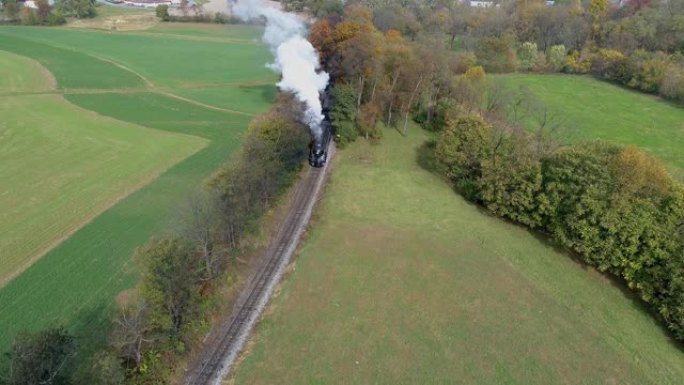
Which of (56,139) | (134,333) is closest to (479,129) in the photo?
(134,333)

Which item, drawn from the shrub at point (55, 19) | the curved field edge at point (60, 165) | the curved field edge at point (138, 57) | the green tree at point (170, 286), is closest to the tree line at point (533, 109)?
the curved field edge at point (60, 165)

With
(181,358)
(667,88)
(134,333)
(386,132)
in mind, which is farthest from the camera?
(667,88)

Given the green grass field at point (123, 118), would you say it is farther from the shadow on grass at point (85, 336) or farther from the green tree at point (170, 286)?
the green tree at point (170, 286)

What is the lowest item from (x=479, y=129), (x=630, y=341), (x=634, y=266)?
(x=630, y=341)

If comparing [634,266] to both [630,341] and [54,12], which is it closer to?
[630,341]

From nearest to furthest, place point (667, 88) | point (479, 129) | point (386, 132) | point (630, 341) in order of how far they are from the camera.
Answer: point (630, 341) < point (479, 129) < point (386, 132) < point (667, 88)

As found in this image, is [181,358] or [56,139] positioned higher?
[56,139]

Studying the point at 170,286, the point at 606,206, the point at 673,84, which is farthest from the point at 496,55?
the point at 170,286
